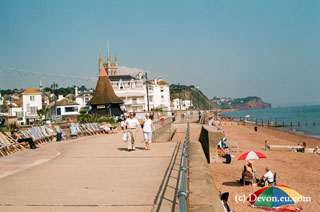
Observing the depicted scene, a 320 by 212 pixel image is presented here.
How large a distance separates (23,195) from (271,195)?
6371 millimetres

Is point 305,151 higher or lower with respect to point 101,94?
lower

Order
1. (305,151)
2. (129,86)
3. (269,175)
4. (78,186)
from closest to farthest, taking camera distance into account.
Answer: (78,186) → (269,175) → (305,151) → (129,86)

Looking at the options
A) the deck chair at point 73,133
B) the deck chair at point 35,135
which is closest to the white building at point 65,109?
the deck chair at point 73,133

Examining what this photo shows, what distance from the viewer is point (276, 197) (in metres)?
9.30

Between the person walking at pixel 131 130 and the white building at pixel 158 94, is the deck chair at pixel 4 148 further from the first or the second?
the white building at pixel 158 94

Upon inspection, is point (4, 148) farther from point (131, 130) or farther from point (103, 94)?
point (103, 94)

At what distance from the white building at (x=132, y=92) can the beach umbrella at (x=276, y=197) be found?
72568mm

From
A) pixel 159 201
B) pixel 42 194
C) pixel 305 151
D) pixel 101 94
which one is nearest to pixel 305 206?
pixel 159 201

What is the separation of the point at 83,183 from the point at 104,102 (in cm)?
4013

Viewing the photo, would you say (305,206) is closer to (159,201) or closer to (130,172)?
(130,172)

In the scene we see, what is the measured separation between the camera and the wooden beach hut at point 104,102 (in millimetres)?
46594

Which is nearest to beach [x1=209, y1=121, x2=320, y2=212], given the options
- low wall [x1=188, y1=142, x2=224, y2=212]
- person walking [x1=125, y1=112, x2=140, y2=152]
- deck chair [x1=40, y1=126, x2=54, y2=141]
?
low wall [x1=188, y1=142, x2=224, y2=212]

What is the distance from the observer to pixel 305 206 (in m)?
11.1

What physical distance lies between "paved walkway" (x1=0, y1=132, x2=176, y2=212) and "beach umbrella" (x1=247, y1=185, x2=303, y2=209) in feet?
9.41
